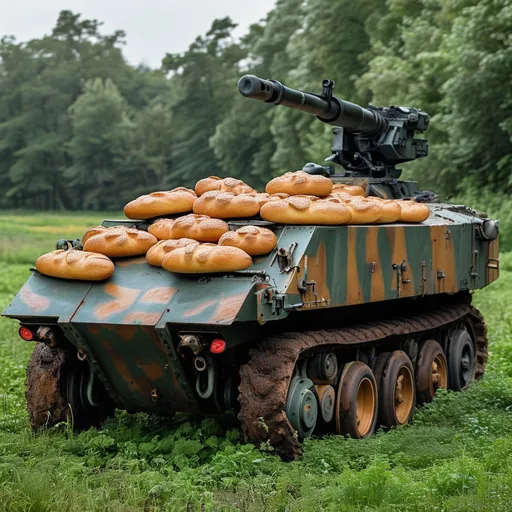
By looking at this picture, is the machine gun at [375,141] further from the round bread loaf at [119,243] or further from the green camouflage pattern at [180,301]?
the round bread loaf at [119,243]

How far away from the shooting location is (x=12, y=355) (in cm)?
1470

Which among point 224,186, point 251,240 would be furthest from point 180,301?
point 224,186

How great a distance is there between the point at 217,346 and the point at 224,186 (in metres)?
2.35

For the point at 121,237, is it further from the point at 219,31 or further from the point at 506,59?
the point at 219,31

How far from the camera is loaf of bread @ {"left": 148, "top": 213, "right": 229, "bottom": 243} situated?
9773 mm

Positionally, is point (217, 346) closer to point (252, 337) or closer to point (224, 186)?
point (252, 337)

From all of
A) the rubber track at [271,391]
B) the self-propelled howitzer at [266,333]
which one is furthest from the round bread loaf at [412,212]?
the rubber track at [271,391]

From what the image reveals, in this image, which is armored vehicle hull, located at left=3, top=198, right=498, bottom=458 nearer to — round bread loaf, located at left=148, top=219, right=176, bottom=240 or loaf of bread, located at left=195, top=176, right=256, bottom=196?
round bread loaf, located at left=148, top=219, right=176, bottom=240

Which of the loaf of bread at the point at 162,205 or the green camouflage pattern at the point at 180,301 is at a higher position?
the loaf of bread at the point at 162,205

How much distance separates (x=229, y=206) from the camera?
10125 mm

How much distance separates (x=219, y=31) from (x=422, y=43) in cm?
3660

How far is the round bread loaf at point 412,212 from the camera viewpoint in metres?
11.3

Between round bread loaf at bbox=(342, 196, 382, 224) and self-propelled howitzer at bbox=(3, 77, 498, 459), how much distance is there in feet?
0.31

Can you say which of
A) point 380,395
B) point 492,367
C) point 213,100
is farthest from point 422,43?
point 213,100
